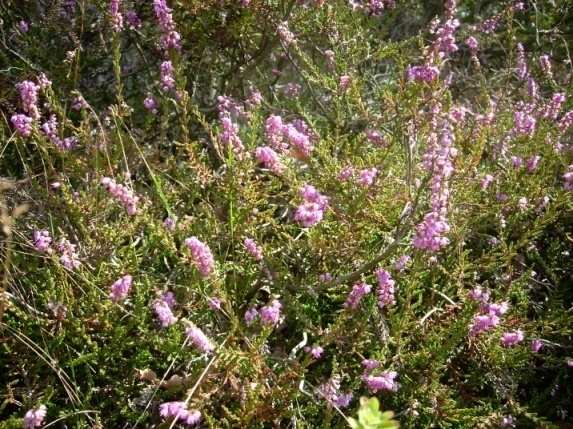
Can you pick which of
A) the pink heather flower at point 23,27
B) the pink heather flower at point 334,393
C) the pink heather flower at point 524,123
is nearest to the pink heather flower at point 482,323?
the pink heather flower at point 334,393

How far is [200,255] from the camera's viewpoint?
180 centimetres

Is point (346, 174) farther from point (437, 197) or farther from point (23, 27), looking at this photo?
point (23, 27)

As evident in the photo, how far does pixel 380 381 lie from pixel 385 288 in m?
0.29

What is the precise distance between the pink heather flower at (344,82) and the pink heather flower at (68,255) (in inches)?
50.6

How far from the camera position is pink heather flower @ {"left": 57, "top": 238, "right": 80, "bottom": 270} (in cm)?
208

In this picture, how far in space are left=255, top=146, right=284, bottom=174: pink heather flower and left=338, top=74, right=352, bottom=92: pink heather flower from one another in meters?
0.64

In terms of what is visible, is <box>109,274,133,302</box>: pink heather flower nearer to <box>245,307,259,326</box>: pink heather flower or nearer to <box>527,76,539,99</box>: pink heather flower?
<box>245,307,259,326</box>: pink heather flower

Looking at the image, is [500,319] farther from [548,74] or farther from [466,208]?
[548,74]

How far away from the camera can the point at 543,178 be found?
2.74 meters

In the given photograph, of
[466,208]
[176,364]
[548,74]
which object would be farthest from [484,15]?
[176,364]

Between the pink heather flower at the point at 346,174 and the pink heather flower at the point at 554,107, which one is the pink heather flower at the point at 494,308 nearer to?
the pink heather flower at the point at 346,174

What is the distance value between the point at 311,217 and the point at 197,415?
0.66 metres

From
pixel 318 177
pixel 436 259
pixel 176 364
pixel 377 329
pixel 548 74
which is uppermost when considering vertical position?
pixel 548 74

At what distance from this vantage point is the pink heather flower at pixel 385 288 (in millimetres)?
2039
